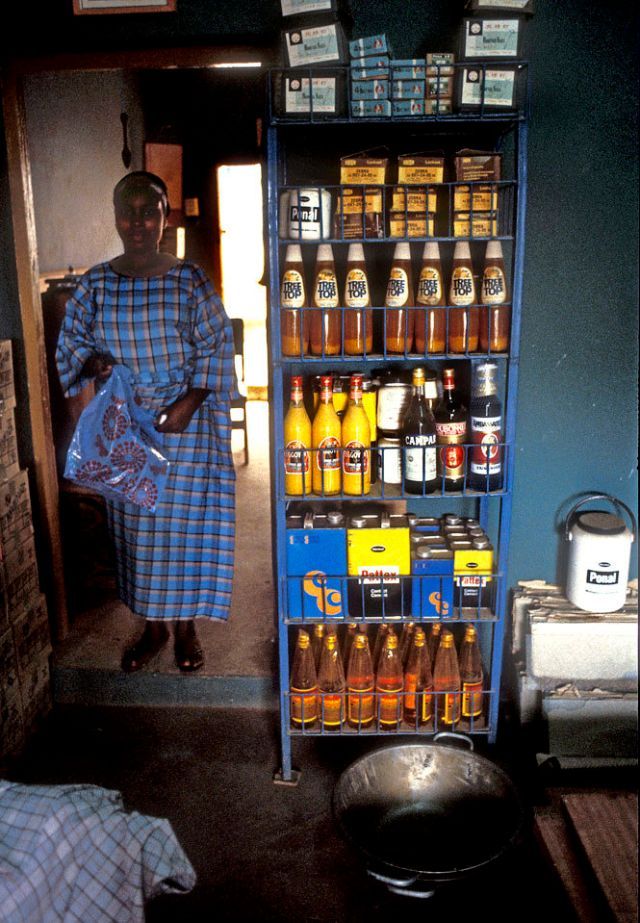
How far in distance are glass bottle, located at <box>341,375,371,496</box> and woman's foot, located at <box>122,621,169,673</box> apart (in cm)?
→ 118

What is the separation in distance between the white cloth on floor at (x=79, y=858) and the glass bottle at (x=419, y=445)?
1.25m

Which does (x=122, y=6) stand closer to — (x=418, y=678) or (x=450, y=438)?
(x=450, y=438)

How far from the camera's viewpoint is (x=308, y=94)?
2109 millimetres

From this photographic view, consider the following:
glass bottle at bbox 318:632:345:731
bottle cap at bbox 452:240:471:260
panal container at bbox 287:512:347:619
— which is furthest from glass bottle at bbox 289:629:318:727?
bottle cap at bbox 452:240:471:260

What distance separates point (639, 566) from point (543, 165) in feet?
4.65

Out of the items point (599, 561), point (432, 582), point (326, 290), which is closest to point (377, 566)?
point (432, 582)

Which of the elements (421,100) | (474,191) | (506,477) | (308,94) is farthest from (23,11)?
(506,477)

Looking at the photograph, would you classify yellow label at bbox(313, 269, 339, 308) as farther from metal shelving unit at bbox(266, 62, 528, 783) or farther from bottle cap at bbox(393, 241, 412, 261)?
bottle cap at bbox(393, 241, 412, 261)

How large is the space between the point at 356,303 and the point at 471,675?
4.14ft

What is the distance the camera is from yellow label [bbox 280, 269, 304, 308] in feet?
7.44

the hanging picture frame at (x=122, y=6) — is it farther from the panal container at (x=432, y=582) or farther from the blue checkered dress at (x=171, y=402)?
the panal container at (x=432, y=582)

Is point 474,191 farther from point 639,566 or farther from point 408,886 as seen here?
point 408,886

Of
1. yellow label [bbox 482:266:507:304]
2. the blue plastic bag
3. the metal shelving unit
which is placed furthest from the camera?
the blue plastic bag

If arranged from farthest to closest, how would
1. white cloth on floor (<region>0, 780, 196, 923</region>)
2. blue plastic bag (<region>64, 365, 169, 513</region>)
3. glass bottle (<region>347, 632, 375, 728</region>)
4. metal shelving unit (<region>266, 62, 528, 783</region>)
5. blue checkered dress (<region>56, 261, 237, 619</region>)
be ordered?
blue checkered dress (<region>56, 261, 237, 619</region>) → blue plastic bag (<region>64, 365, 169, 513</region>) → glass bottle (<region>347, 632, 375, 728</region>) → metal shelving unit (<region>266, 62, 528, 783</region>) → white cloth on floor (<region>0, 780, 196, 923</region>)
